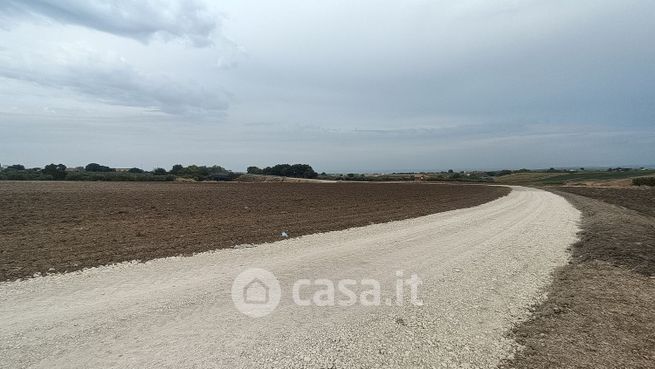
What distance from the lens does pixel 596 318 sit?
251 inches

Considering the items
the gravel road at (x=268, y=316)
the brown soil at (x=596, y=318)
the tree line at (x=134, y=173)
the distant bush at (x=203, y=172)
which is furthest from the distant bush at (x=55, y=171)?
the brown soil at (x=596, y=318)

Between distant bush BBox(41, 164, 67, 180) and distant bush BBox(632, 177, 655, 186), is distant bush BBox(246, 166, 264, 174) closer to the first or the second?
distant bush BBox(41, 164, 67, 180)

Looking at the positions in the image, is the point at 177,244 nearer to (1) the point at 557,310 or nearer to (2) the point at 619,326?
(1) the point at 557,310

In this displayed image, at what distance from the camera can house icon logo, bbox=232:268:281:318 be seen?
637cm

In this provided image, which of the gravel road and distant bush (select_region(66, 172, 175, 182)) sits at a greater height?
distant bush (select_region(66, 172, 175, 182))

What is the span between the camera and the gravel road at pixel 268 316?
479 cm

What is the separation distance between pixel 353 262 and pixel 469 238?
6.03 meters

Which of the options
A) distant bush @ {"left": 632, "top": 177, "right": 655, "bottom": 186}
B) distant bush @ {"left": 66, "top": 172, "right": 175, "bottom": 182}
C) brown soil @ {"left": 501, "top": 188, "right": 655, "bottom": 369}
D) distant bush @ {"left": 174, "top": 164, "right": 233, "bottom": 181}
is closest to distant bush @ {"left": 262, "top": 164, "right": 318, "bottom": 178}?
distant bush @ {"left": 174, "top": 164, "right": 233, "bottom": 181}

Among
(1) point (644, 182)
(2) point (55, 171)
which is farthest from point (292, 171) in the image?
(1) point (644, 182)

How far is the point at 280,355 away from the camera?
4.85m

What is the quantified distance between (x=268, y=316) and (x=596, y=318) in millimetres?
5479

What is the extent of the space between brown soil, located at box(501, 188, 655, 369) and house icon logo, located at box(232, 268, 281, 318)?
3.71 meters

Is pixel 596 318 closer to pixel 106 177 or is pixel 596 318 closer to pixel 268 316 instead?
pixel 268 316

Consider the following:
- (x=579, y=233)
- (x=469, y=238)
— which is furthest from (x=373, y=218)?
(x=579, y=233)
